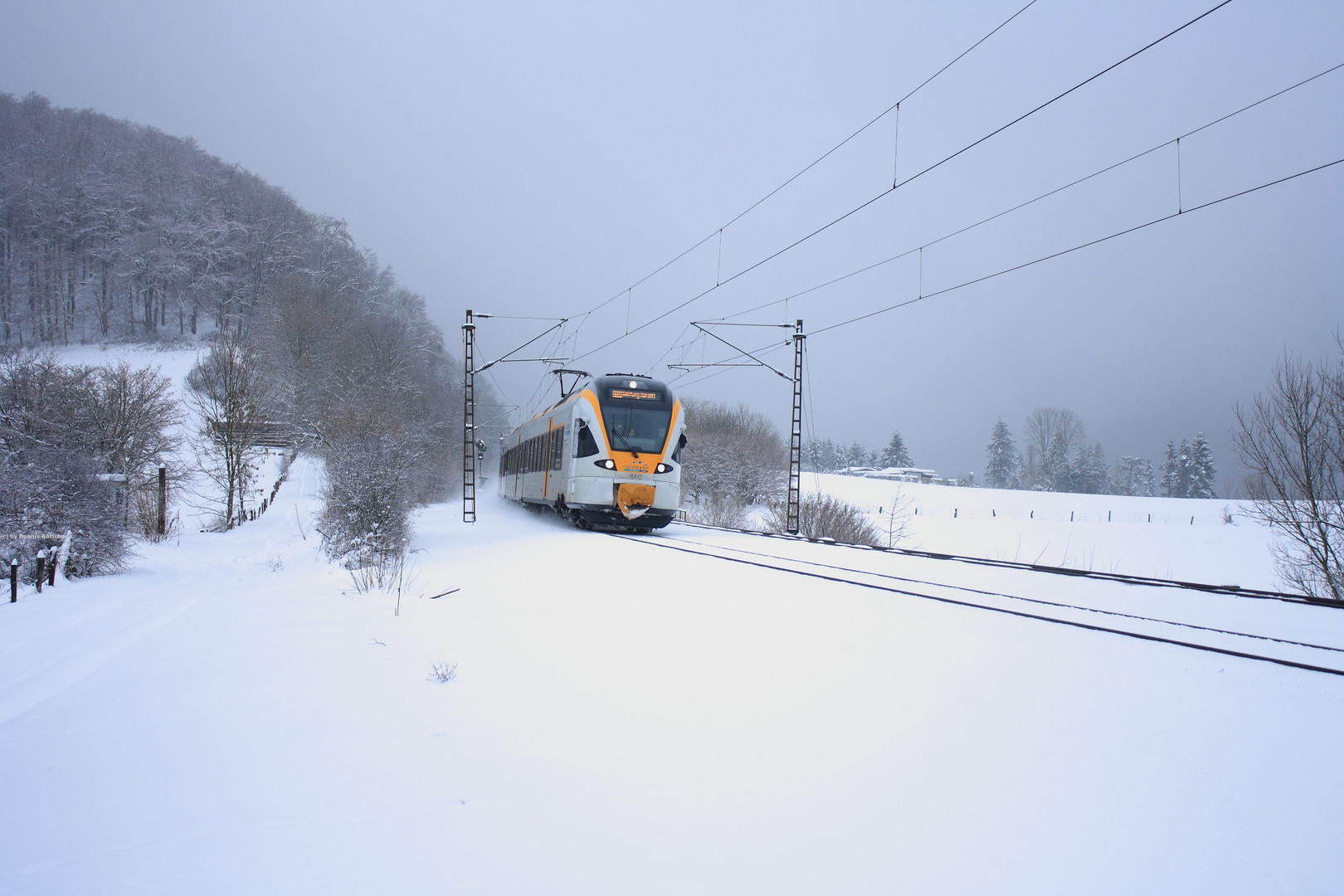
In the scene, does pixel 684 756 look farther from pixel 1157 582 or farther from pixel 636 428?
pixel 636 428

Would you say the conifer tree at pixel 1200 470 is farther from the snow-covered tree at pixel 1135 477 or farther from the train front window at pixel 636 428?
the train front window at pixel 636 428

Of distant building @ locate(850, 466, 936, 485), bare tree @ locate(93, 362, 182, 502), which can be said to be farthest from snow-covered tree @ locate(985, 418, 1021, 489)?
bare tree @ locate(93, 362, 182, 502)

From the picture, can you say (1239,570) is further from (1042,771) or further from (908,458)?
(908,458)

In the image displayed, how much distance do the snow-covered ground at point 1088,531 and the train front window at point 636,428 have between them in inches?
263

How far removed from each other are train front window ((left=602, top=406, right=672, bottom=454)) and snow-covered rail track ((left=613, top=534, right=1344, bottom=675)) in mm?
7697

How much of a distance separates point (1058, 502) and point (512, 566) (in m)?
52.8

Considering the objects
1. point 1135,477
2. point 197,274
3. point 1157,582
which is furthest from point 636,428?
point 1135,477

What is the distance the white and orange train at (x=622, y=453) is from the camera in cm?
1686

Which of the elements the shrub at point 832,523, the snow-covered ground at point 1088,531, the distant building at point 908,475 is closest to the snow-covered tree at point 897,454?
the distant building at point 908,475

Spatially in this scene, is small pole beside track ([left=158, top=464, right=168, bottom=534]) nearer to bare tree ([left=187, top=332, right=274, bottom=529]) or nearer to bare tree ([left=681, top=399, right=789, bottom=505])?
bare tree ([left=187, top=332, right=274, bottom=529])

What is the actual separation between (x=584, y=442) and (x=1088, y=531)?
31214 millimetres

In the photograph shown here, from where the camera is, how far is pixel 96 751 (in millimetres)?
4008

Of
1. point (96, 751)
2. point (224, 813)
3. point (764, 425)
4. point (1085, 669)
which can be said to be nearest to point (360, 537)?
point (96, 751)

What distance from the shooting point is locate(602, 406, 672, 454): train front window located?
55.5ft
